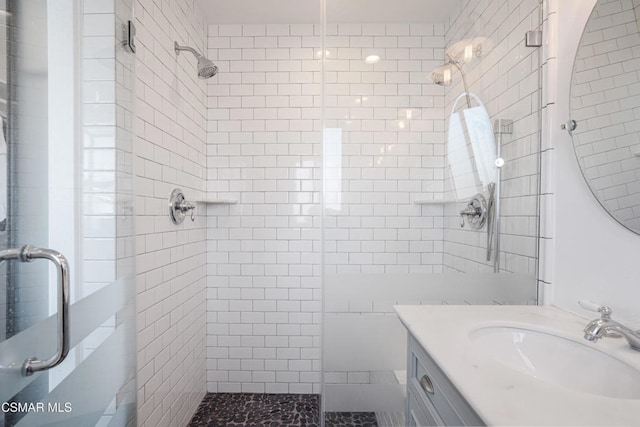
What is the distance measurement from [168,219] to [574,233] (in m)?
1.92

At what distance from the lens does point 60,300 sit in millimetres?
693

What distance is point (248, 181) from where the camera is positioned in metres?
2.09

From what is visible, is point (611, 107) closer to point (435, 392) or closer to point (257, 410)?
point (435, 392)

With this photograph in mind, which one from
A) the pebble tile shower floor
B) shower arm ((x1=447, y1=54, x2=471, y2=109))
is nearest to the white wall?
shower arm ((x1=447, y1=54, x2=471, y2=109))

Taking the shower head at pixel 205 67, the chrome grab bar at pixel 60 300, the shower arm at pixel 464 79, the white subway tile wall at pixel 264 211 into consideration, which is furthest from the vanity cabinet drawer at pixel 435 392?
the shower head at pixel 205 67

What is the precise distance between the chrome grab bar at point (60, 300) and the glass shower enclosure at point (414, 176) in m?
0.90

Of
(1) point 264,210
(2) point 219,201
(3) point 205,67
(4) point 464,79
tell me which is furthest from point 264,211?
(4) point 464,79

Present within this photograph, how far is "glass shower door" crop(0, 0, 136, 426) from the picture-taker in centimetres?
71

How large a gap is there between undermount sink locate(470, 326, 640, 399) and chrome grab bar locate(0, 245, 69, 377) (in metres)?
1.06

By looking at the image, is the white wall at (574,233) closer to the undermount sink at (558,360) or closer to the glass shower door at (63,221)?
the undermount sink at (558,360)

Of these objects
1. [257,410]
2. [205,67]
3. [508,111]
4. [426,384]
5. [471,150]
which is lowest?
[257,410]

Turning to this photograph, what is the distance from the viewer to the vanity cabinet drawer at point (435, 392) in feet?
2.01

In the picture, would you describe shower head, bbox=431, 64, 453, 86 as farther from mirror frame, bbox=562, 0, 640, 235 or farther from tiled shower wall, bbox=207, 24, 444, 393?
tiled shower wall, bbox=207, 24, 444, 393

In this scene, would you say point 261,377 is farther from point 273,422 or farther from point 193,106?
point 193,106
